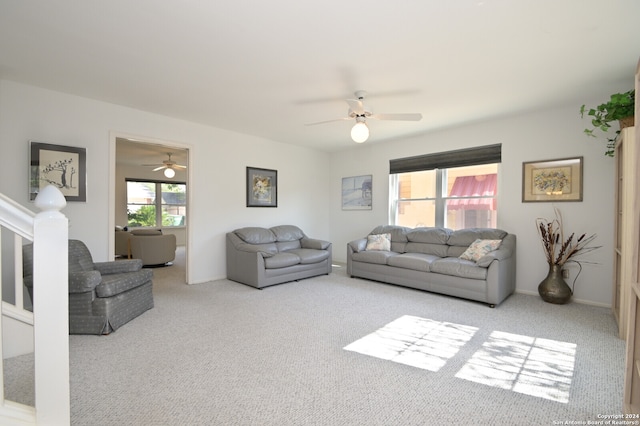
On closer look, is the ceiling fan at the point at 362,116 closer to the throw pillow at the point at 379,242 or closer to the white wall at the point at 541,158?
the white wall at the point at 541,158

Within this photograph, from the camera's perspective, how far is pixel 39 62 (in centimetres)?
280

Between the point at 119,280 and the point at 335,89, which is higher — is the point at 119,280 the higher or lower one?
the lower one

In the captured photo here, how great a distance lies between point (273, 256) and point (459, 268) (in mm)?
2582

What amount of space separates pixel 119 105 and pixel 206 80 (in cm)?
162

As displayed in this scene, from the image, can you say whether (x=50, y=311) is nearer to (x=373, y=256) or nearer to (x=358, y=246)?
(x=373, y=256)

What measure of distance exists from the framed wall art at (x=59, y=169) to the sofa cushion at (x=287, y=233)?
2.80 m

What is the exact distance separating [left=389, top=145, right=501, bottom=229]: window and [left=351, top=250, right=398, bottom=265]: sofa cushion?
3.49 feet

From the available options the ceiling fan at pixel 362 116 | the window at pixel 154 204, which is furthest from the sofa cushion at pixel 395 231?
the window at pixel 154 204

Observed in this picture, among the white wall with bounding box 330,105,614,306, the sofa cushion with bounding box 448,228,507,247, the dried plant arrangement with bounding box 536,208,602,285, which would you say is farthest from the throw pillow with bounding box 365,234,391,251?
the dried plant arrangement with bounding box 536,208,602,285

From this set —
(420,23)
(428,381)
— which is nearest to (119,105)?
(420,23)

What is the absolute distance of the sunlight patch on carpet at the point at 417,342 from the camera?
238 centimetres

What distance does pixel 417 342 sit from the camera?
266cm

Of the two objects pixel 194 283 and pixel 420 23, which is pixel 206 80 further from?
pixel 194 283

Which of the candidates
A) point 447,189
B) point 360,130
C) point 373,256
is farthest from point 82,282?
point 447,189
